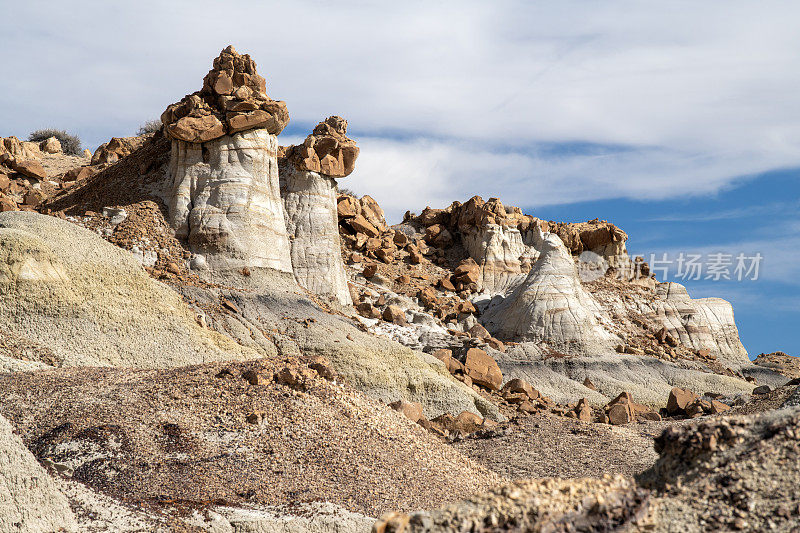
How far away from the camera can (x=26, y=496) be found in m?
8.03

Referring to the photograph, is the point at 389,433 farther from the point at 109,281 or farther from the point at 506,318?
the point at 506,318

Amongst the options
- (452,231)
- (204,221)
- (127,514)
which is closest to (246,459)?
(127,514)

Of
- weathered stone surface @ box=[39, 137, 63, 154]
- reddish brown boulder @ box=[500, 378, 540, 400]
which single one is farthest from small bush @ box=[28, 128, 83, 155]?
reddish brown boulder @ box=[500, 378, 540, 400]

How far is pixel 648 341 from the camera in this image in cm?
3478

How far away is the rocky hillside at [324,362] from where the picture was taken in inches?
303

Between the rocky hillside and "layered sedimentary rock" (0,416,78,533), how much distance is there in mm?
25

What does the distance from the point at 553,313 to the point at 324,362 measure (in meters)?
19.0

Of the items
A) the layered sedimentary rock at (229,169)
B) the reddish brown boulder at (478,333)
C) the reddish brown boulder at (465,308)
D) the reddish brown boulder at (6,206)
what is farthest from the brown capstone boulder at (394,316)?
the reddish brown boulder at (6,206)

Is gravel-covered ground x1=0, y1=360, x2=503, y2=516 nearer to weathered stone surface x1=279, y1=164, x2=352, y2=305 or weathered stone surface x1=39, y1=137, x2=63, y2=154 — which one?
weathered stone surface x1=279, y1=164, x2=352, y2=305

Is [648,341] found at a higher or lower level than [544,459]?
higher

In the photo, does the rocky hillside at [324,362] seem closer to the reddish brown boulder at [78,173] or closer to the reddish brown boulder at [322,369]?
the reddish brown boulder at [322,369]

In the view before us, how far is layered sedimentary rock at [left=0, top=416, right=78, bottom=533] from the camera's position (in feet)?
25.6

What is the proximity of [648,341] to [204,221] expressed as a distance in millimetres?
21148

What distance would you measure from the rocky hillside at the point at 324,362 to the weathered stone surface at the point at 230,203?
0.07 metres
